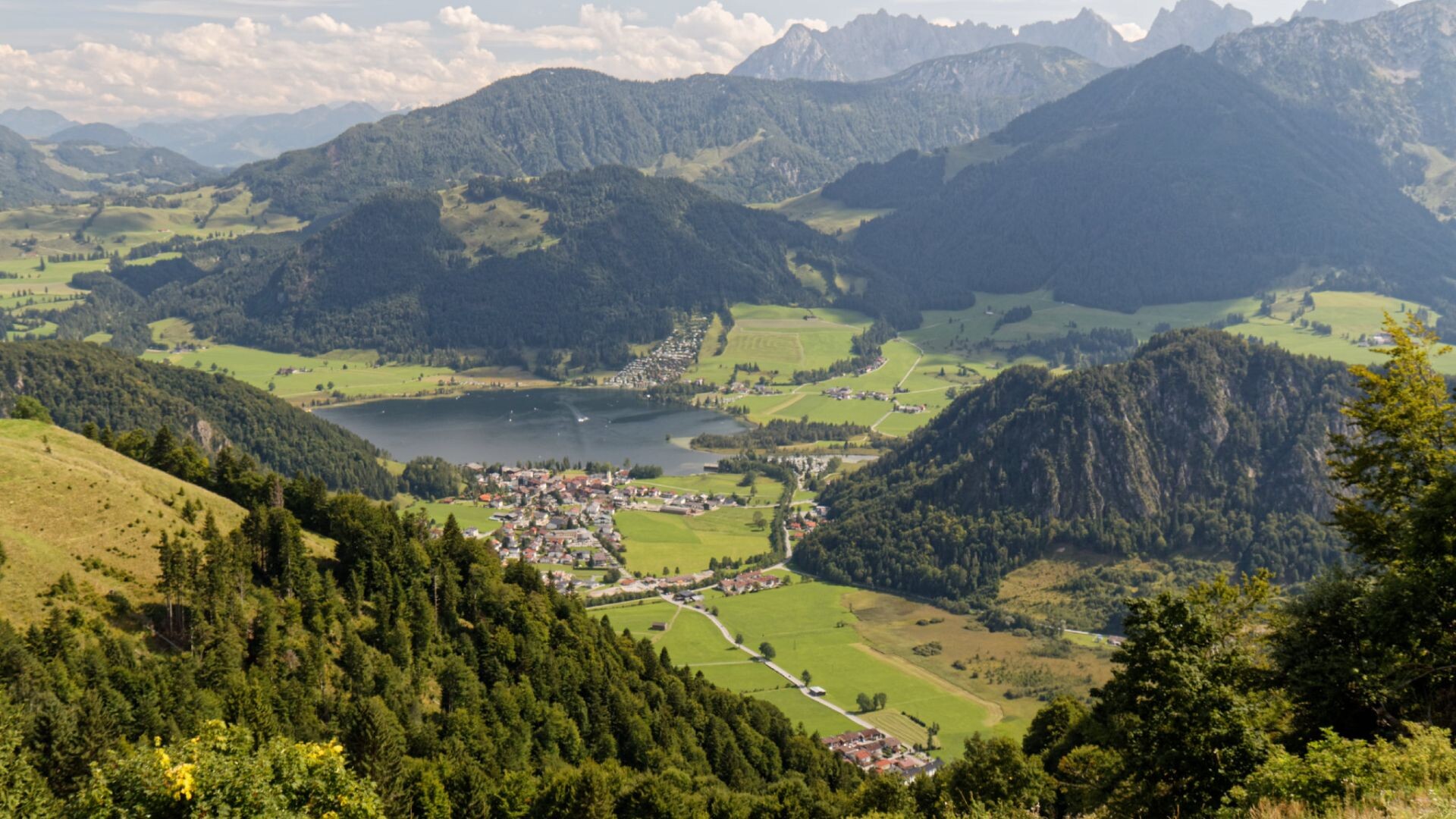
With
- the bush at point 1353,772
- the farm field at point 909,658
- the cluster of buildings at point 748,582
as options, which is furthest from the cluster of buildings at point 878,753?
the bush at point 1353,772

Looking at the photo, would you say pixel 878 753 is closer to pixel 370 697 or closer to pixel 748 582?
pixel 370 697

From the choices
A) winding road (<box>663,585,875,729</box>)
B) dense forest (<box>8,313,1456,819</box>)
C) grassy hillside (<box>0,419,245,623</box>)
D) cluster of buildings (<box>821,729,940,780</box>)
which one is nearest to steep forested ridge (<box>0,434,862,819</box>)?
dense forest (<box>8,313,1456,819</box>)

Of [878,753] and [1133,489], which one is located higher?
[1133,489]

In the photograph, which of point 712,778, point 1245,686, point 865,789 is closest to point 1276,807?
point 1245,686

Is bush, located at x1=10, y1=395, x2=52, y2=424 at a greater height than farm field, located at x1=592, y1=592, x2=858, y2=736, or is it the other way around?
bush, located at x1=10, y1=395, x2=52, y2=424

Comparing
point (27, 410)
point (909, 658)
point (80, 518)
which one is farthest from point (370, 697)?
point (909, 658)

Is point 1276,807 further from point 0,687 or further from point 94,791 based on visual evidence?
point 0,687

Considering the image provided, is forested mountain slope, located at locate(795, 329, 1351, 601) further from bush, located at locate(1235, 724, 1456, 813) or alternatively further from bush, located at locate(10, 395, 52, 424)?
bush, located at locate(1235, 724, 1456, 813)
